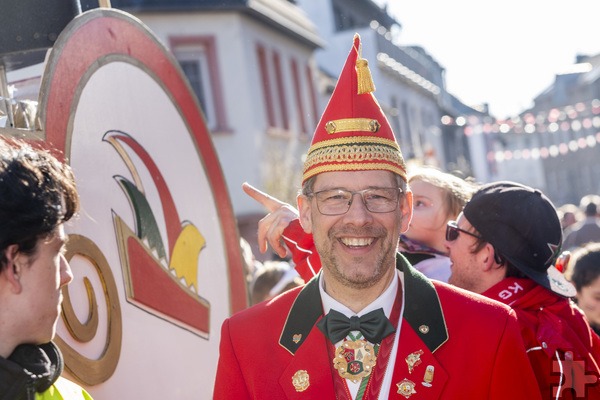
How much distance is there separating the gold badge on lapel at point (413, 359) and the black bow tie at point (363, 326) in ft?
0.27

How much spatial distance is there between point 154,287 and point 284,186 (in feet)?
48.2

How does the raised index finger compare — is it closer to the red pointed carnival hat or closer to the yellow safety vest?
the red pointed carnival hat

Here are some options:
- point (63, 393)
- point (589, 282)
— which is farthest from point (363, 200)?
point (589, 282)

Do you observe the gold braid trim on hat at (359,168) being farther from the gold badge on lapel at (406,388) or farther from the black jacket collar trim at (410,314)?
the gold badge on lapel at (406,388)

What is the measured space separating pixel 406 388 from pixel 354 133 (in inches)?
27.9

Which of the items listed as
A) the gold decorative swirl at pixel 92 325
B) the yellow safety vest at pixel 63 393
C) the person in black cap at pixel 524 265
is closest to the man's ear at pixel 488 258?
the person in black cap at pixel 524 265

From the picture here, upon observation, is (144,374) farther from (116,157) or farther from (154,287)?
(116,157)

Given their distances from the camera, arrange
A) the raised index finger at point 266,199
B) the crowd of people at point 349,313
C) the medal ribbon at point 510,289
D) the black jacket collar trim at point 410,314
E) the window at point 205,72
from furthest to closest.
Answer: the window at point 205,72, the raised index finger at point 266,199, the medal ribbon at point 510,289, the black jacket collar trim at point 410,314, the crowd of people at point 349,313

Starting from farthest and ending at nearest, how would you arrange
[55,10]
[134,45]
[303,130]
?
[303,130] → [134,45] → [55,10]

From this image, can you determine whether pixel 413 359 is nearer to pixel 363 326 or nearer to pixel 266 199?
pixel 363 326

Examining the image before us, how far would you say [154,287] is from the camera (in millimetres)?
3383

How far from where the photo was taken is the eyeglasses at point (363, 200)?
108 inches

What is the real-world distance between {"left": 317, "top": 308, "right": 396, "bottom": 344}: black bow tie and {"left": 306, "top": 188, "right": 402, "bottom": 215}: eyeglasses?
28 cm

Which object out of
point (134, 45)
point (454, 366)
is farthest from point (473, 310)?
point (134, 45)
